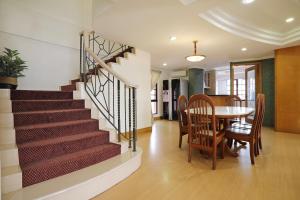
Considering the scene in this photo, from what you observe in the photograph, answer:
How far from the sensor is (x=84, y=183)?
1657mm

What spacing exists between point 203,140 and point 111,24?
8.82 feet

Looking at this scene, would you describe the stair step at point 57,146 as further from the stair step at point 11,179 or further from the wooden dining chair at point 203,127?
the wooden dining chair at point 203,127

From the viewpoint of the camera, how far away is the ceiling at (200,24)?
2748 millimetres

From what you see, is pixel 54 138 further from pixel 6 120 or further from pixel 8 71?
pixel 8 71

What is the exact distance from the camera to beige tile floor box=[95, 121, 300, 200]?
181 centimetres

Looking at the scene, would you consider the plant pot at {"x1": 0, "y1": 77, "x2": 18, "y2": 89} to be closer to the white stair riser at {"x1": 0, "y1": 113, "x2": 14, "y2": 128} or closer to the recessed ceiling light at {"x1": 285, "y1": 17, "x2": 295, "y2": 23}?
the white stair riser at {"x1": 0, "y1": 113, "x2": 14, "y2": 128}

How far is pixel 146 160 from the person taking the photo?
279 cm

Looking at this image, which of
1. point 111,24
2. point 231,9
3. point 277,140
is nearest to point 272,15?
point 231,9

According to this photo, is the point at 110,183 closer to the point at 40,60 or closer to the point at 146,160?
the point at 146,160

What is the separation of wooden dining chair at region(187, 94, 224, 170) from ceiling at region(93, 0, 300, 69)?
1.48m

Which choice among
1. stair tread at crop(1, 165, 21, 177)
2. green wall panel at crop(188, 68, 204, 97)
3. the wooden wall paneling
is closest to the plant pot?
stair tread at crop(1, 165, 21, 177)

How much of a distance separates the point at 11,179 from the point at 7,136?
567 mm

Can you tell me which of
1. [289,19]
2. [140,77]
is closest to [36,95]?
[140,77]

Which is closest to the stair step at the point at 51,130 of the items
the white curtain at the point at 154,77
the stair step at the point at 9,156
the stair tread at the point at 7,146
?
the stair tread at the point at 7,146
